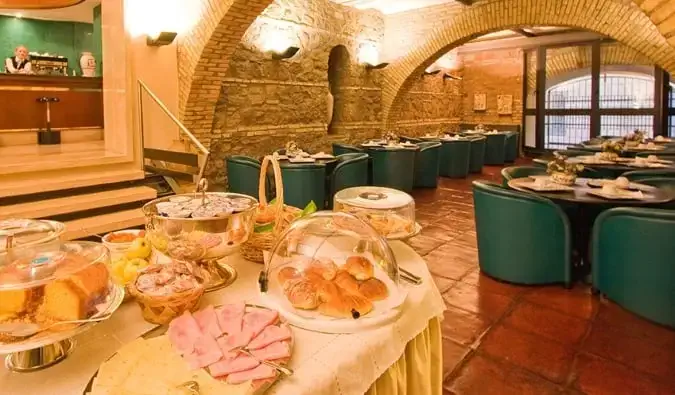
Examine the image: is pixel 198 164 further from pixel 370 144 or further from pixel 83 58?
pixel 370 144

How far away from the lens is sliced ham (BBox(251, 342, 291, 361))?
967 millimetres

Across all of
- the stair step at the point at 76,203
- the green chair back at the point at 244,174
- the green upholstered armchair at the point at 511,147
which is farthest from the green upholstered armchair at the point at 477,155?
the stair step at the point at 76,203

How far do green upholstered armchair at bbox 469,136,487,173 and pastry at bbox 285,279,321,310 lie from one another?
912cm

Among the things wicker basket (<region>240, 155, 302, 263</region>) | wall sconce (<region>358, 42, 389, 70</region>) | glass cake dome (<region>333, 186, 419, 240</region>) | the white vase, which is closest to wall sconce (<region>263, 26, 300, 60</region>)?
wall sconce (<region>358, 42, 389, 70</region>)

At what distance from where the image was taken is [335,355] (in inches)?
41.3

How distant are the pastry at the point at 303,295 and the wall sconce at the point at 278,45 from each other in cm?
697

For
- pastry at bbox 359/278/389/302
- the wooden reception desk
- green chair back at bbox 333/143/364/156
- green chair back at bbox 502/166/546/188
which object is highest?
the wooden reception desk

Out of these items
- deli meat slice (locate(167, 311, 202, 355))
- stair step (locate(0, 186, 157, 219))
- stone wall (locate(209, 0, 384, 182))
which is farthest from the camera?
stone wall (locate(209, 0, 384, 182))

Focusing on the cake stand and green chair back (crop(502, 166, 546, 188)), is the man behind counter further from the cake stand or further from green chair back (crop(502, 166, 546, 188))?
the cake stand

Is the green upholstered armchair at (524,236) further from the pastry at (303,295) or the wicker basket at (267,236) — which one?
the pastry at (303,295)

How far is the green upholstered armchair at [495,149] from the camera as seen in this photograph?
11258 millimetres

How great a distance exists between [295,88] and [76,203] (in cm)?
468

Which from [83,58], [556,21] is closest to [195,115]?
[83,58]

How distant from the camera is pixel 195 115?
22.0 feet
